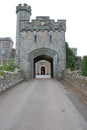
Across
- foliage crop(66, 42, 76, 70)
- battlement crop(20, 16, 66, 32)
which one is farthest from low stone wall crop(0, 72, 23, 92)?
foliage crop(66, 42, 76, 70)

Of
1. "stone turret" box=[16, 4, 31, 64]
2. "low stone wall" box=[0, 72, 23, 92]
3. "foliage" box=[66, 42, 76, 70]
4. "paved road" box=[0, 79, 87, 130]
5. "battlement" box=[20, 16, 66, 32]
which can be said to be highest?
"stone turret" box=[16, 4, 31, 64]

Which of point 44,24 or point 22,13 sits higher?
point 22,13

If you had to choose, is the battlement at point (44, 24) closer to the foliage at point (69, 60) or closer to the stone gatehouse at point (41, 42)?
the stone gatehouse at point (41, 42)

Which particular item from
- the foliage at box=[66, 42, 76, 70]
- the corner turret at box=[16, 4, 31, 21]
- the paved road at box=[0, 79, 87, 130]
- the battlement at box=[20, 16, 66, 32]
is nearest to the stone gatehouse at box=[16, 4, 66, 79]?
the battlement at box=[20, 16, 66, 32]

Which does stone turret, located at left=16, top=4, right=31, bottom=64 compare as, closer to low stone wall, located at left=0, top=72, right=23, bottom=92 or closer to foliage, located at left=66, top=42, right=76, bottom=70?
foliage, located at left=66, top=42, right=76, bottom=70

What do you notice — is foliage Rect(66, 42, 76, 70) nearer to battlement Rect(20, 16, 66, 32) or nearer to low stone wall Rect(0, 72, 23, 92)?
battlement Rect(20, 16, 66, 32)

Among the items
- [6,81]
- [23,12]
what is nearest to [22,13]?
[23,12]

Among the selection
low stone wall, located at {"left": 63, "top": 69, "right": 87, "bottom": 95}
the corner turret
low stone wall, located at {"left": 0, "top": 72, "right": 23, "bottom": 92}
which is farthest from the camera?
the corner turret

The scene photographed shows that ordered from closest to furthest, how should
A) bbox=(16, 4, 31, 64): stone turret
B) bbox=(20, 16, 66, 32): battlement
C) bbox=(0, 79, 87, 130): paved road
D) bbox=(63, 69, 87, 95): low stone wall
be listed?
bbox=(0, 79, 87, 130): paved road
bbox=(63, 69, 87, 95): low stone wall
bbox=(20, 16, 66, 32): battlement
bbox=(16, 4, 31, 64): stone turret

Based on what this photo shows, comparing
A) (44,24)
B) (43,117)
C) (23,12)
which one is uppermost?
(23,12)

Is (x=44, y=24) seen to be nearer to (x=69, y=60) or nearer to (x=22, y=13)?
(x=22, y=13)

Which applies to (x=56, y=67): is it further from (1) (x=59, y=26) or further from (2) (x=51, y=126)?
(2) (x=51, y=126)

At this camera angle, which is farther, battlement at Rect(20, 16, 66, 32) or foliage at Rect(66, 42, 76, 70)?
foliage at Rect(66, 42, 76, 70)

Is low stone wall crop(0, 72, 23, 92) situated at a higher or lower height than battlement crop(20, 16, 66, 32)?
lower
